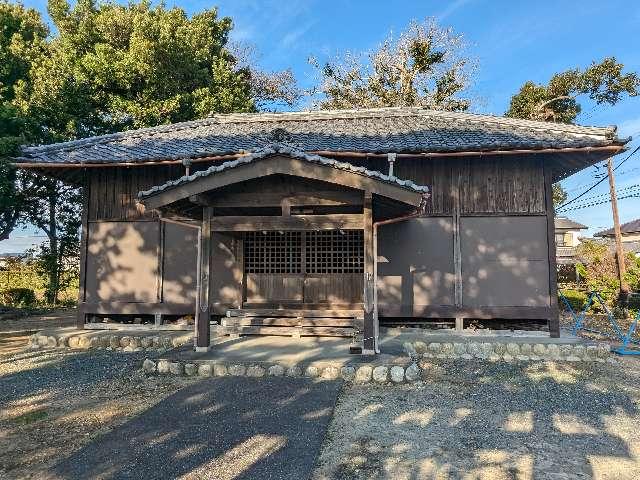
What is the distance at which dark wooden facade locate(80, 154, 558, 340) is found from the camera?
8609 mm

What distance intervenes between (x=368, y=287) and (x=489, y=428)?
2.69 meters

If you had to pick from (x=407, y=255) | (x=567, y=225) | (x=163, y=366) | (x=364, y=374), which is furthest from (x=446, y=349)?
(x=567, y=225)

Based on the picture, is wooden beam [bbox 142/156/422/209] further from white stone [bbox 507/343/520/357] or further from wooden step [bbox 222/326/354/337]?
white stone [bbox 507/343/520/357]

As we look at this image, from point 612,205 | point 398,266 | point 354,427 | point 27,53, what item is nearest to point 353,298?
point 398,266

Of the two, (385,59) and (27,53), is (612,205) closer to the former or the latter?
(385,59)

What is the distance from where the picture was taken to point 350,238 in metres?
9.15

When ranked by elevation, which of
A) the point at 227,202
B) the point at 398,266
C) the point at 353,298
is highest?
the point at 227,202

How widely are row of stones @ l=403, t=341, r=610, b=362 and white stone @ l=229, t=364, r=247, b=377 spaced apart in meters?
2.91

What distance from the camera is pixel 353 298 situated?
909 centimetres

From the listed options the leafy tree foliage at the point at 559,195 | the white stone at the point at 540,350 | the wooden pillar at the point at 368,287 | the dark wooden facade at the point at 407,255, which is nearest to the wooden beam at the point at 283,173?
the wooden pillar at the point at 368,287

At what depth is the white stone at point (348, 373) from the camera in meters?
5.86

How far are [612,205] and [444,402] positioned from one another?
1588 cm

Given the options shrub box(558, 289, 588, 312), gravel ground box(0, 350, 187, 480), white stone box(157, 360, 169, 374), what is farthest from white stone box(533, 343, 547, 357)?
shrub box(558, 289, 588, 312)

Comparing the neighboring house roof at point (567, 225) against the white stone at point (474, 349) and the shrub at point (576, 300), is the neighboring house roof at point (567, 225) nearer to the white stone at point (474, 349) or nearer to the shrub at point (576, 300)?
the shrub at point (576, 300)
